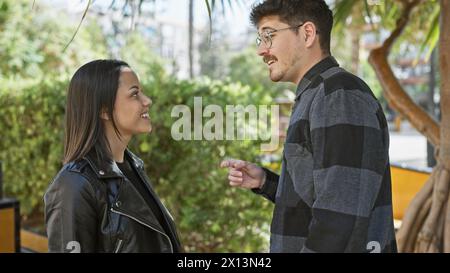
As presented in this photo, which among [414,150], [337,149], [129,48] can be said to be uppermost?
[129,48]

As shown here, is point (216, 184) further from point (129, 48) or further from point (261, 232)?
point (129, 48)

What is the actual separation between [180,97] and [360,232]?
3.41 metres

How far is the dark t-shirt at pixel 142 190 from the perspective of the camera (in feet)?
6.10

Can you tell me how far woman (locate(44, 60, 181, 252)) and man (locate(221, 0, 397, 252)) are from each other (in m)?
0.45

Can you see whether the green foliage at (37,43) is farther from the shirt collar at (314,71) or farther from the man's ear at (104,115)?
the shirt collar at (314,71)

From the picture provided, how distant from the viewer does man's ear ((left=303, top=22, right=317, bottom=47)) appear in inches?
61.7

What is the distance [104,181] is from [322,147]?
72 cm

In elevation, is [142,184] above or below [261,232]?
above

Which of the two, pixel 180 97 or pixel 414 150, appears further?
pixel 414 150

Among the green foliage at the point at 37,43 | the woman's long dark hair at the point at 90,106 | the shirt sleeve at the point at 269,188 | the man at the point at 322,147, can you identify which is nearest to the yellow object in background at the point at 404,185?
the shirt sleeve at the point at 269,188

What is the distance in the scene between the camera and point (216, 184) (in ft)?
14.8

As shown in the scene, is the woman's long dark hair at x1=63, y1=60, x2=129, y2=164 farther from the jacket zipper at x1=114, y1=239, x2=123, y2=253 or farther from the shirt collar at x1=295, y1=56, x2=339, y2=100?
the shirt collar at x1=295, y1=56, x2=339, y2=100

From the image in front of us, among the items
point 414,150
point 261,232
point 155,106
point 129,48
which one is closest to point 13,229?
point 155,106

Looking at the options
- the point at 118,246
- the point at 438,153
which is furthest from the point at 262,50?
the point at 438,153
